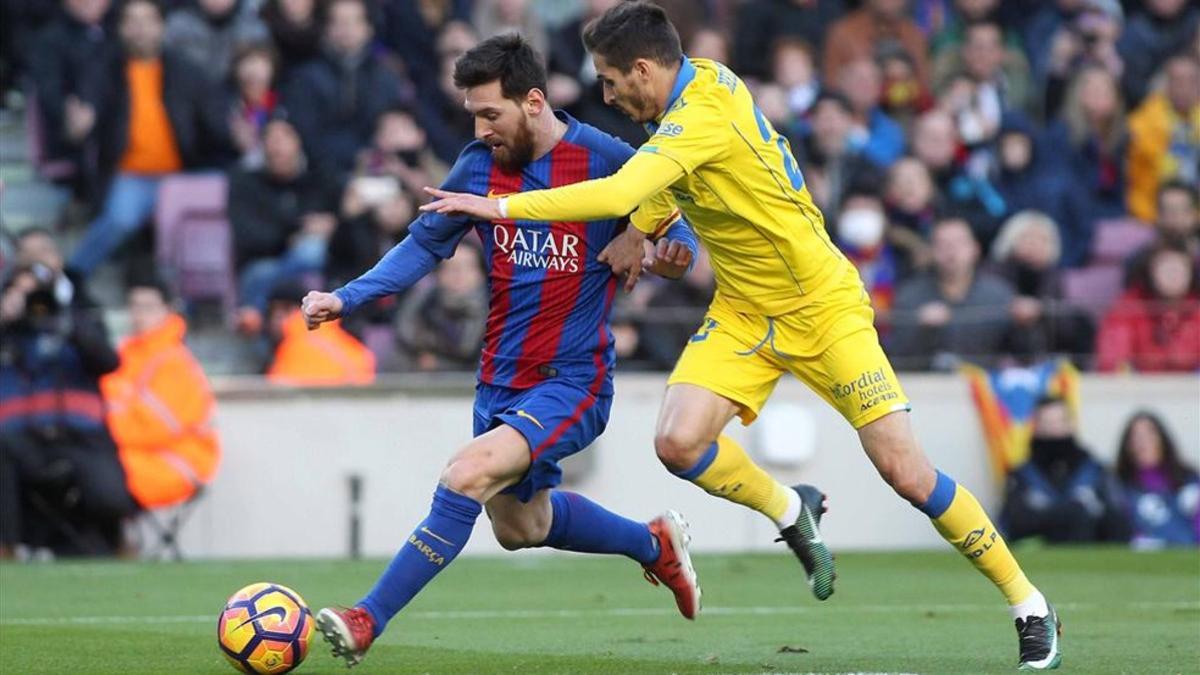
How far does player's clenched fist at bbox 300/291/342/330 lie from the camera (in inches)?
298

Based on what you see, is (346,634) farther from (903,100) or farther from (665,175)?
(903,100)

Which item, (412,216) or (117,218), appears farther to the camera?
(117,218)

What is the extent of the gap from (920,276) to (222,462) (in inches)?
199

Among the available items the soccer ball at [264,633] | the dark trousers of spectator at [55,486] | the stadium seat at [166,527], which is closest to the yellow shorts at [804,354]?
the soccer ball at [264,633]

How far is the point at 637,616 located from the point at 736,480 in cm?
181

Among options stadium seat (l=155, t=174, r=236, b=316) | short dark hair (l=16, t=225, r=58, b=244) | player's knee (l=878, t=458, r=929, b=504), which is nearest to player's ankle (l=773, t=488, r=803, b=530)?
player's knee (l=878, t=458, r=929, b=504)

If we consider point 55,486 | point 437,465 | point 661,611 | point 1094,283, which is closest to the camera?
point 661,611

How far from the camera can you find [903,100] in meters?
17.7

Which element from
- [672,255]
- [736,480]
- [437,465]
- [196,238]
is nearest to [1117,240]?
[437,465]

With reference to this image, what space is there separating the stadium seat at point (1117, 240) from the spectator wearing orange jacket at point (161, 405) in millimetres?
7075

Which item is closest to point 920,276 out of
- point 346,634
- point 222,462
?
point 222,462

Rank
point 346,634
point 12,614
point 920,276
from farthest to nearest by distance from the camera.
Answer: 1. point 920,276
2. point 12,614
3. point 346,634

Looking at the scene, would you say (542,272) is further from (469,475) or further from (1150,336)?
(1150,336)

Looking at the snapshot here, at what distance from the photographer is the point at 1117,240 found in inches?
675
